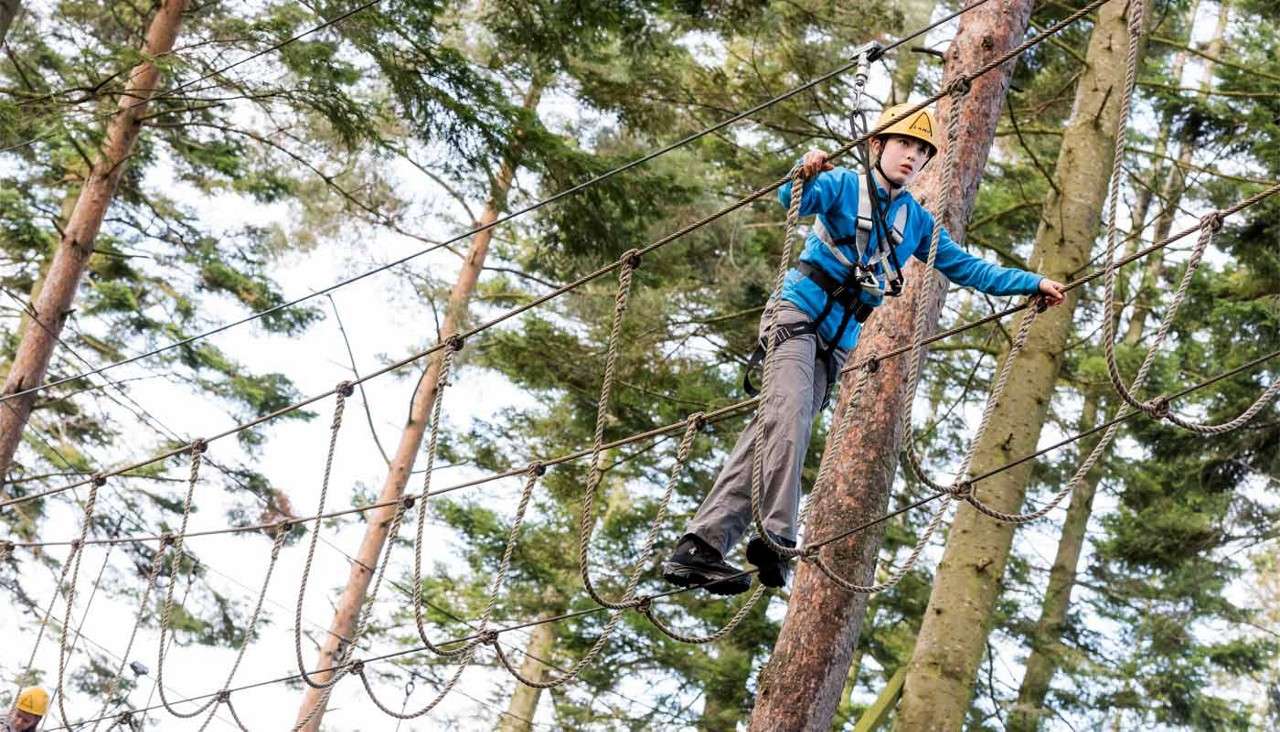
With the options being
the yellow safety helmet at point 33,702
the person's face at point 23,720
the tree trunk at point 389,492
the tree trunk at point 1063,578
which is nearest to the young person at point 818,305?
the person's face at point 23,720

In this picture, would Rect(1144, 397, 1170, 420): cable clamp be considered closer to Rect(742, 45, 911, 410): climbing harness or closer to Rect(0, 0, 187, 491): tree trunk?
Rect(742, 45, 911, 410): climbing harness

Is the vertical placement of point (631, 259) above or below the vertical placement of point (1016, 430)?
below

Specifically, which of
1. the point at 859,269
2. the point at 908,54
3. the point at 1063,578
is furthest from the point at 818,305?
the point at 1063,578

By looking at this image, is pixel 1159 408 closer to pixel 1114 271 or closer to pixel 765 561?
pixel 1114 271

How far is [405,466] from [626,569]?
215 centimetres

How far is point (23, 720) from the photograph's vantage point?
21.3 feet

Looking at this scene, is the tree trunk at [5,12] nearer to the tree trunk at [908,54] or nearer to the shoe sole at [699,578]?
the shoe sole at [699,578]

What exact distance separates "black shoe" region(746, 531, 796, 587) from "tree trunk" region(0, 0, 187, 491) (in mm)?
6321

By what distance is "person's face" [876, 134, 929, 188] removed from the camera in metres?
3.72

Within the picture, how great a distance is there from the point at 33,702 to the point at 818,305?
466 cm

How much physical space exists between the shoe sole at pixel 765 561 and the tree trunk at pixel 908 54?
4.61 metres

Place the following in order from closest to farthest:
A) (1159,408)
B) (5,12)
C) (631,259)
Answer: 1. (1159,408)
2. (631,259)
3. (5,12)

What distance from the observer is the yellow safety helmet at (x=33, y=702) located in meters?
6.56

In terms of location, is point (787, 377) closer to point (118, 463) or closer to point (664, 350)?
point (664, 350)
